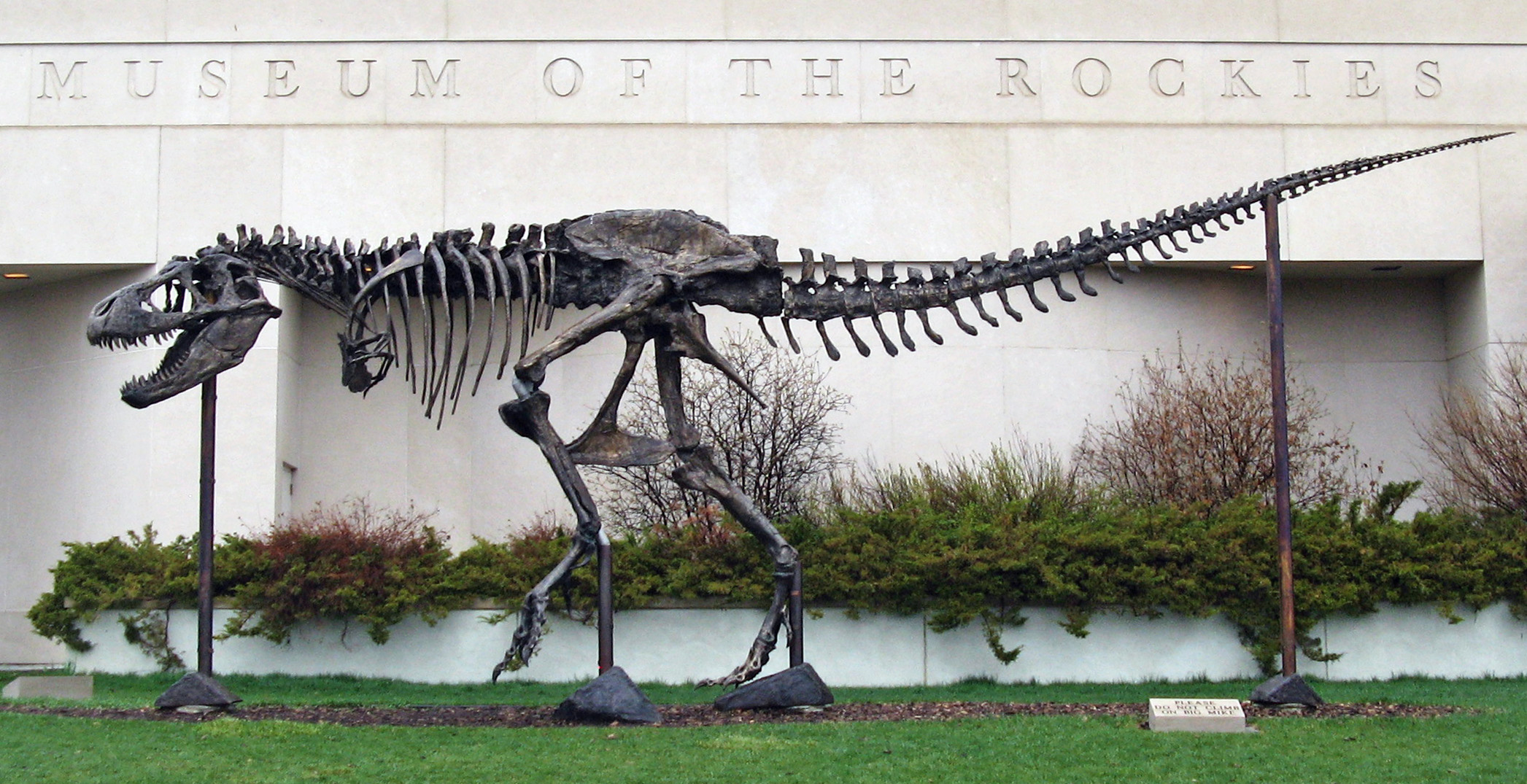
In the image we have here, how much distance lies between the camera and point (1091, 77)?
2333 centimetres

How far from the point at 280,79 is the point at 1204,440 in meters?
13.4

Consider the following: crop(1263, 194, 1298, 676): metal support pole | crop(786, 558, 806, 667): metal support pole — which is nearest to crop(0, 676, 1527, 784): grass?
crop(1263, 194, 1298, 676): metal support pole

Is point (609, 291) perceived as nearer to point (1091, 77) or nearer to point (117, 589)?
point (117, 589)

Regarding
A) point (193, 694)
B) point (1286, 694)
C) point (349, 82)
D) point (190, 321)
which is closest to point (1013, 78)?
point (349, 82)

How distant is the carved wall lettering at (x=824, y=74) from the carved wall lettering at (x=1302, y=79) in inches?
254

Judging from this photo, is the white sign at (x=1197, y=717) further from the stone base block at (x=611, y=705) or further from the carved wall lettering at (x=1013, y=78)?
the carved wall lettering at (x=1013, y=78)

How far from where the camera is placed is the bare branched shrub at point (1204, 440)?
21047 millimetres

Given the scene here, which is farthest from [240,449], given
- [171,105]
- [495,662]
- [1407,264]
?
[1407,264]

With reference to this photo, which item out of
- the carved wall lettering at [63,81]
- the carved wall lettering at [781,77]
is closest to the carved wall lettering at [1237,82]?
the carved wall lettering at [781,77]

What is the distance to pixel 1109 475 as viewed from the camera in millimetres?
22344

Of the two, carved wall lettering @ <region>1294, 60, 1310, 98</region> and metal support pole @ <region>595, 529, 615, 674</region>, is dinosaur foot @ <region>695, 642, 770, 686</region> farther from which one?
carved wall lettering @ <region>1294, 60, 1310, 98</region>

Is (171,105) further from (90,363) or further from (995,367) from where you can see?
(995,367)

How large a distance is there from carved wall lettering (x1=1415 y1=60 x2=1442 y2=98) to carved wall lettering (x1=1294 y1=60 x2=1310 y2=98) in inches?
59.4

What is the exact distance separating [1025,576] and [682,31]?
996cm
